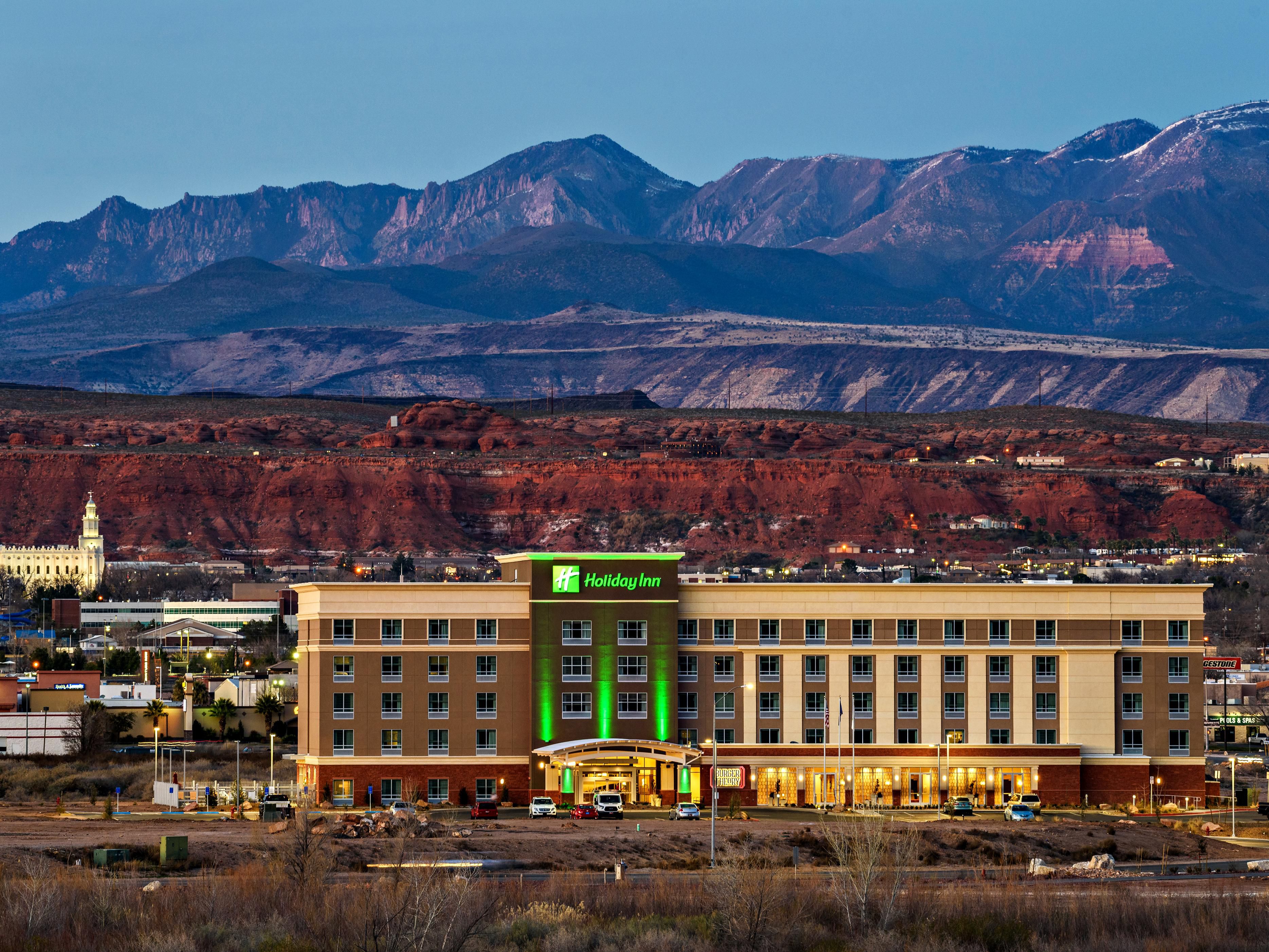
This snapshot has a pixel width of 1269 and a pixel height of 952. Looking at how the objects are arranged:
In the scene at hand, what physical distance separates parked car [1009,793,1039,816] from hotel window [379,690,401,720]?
2475cm

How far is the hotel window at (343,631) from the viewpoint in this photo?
93.5m

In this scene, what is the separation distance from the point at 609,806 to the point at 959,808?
1354 cm

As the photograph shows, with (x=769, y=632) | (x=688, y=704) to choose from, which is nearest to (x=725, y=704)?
(x=688, y=704)

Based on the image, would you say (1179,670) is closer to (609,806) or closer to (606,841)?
(609,806)

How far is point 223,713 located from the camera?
120000 millimetres

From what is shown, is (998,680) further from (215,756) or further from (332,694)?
(215,756)

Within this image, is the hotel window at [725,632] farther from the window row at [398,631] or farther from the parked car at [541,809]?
the parked car at [541,809]

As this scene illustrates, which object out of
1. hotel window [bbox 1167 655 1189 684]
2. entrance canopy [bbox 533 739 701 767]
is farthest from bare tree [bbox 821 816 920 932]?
hotel window [bbox 1167 655 1189 684]

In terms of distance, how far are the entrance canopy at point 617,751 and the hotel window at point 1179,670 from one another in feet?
67.0

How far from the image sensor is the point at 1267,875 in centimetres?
6925

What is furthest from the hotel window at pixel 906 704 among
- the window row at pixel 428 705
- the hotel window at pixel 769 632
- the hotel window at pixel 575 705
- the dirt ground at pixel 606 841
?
the window row at pixel 428 705

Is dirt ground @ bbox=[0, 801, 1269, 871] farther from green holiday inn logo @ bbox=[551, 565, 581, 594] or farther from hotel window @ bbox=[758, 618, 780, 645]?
green holiday inn logo @ bbox=[551, 565, 581, 594]

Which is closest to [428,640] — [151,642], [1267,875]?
[1267,875]

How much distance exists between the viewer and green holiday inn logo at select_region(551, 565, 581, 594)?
95.2 meters
